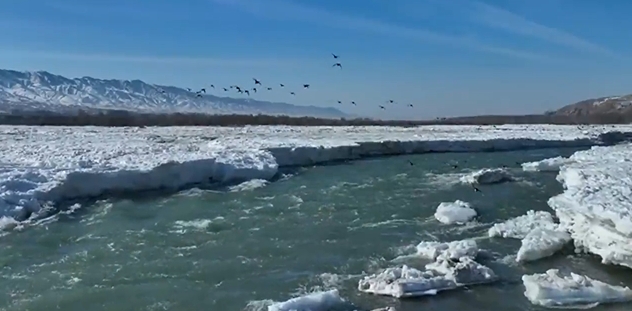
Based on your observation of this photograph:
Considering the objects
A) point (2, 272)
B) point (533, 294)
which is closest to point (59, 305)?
point (2, 272)

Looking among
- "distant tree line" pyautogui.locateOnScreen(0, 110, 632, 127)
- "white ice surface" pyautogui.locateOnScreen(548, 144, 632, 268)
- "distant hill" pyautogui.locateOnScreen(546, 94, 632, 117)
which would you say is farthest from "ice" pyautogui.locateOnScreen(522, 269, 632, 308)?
"distant hill" pyautogui.locateOnScreen(546, 94, 632, 117)

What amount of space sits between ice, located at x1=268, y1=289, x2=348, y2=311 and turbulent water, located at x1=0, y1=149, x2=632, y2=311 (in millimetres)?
419

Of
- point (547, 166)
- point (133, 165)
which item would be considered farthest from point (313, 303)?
point (547, 166)

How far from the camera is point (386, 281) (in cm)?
921

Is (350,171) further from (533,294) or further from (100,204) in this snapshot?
(533,294)

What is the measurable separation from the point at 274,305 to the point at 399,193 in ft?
31.9

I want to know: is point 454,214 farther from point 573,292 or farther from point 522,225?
point 573,292

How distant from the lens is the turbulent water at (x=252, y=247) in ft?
29.9

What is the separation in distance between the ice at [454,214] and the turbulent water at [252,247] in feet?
0.95

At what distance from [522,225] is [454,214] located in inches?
64.1

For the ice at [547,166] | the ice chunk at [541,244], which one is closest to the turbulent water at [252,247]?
the ice chunk at [541,244]

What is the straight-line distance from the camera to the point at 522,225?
12.8 metres

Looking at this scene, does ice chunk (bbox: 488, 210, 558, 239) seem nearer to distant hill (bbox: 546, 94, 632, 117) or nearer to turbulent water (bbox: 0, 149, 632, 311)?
turbulent water (bbox: 0, 149, 632, 311)

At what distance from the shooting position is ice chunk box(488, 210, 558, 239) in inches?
483
